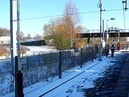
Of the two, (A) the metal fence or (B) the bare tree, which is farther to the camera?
(B) the bare tree

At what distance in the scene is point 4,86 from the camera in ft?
43.0

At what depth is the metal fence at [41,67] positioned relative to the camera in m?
14.2

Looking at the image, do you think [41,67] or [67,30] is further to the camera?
[67,30]

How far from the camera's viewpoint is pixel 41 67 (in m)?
17.4

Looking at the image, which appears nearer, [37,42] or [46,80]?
[46,80]

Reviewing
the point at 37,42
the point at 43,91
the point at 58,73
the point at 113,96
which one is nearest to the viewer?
the point at 113,96

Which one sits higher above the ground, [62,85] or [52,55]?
[52,55]

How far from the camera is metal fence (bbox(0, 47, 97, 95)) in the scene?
46.7 feet

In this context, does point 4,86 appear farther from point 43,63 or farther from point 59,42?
point 59,42

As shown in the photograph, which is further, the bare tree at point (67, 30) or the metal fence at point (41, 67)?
the bare tree at point (67, 30)

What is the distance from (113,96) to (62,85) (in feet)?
11.5

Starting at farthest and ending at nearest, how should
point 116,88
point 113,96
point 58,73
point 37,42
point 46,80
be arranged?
1. point 37,42
2. point 58,73
3. point 46,80
4. point 116,88
5. point 113,96

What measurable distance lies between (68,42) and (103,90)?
4410cm

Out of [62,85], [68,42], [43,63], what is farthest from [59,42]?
[62,85]
